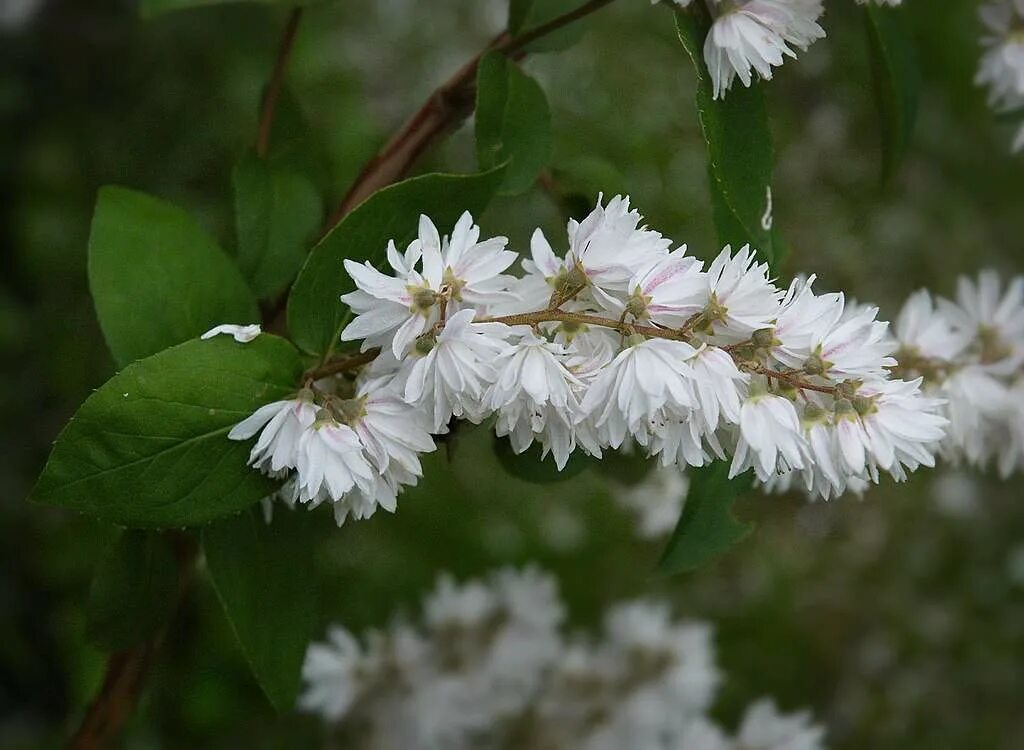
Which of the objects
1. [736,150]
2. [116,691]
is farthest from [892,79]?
[116,691]

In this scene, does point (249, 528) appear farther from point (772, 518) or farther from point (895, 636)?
point (895, 636)

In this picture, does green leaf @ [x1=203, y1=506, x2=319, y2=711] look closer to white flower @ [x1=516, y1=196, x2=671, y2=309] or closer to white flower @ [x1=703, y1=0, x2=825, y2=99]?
white flower @ [x1=516, y1=196, x2=671, y2=309]

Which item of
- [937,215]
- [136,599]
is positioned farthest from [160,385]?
[937,215]

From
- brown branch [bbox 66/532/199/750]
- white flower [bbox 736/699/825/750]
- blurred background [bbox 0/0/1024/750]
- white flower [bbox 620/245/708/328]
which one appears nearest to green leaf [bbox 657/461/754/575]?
white flower [bbox 620/245/708/328]

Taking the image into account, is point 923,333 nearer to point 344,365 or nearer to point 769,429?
point 769,429

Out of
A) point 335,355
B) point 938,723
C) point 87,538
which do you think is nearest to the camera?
point 335,355
